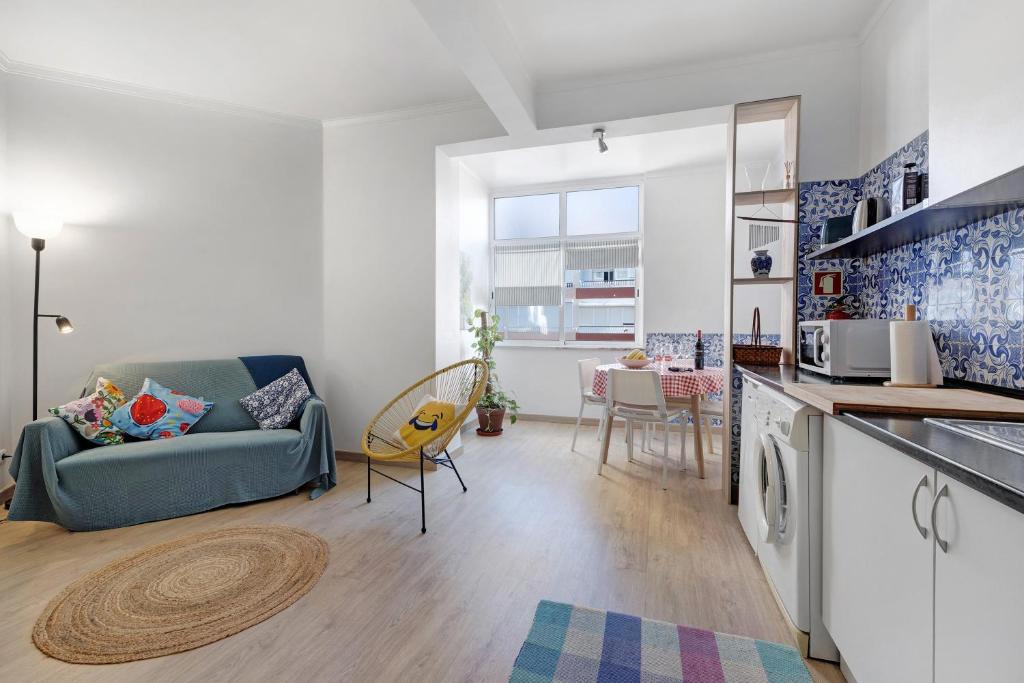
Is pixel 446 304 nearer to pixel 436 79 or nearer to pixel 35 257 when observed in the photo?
pixel 436 79

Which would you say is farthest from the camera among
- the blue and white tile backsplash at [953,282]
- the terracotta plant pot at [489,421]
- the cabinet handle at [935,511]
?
the terracotta plant pot at [489,421]

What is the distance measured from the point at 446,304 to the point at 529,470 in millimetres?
1497

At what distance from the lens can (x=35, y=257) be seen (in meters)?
2.98

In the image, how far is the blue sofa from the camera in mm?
2375

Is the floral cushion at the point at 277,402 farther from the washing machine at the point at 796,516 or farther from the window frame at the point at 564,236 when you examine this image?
the washing machine at the point at 796,516

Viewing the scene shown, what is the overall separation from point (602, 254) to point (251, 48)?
366 centimetres

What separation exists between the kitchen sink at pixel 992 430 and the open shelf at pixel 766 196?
1900mm

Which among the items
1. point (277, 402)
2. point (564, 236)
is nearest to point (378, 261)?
point (277, 402)

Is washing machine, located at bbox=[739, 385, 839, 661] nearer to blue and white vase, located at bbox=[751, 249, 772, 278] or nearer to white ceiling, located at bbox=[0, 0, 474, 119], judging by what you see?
blue and white vase, located at bbox=[751, 249, 772, 278]

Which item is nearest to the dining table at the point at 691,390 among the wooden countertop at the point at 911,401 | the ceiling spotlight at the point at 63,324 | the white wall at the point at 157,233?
the wooden countertop at the point at 911,401

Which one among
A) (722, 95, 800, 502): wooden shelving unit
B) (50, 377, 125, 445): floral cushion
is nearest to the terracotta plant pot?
(722, 95, 800, 502): wooden shelving unit

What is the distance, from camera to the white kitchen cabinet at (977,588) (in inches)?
27.8

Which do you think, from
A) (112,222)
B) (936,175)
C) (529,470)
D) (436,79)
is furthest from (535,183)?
(936,175)

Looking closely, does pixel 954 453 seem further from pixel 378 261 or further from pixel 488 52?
pixel 378 261
